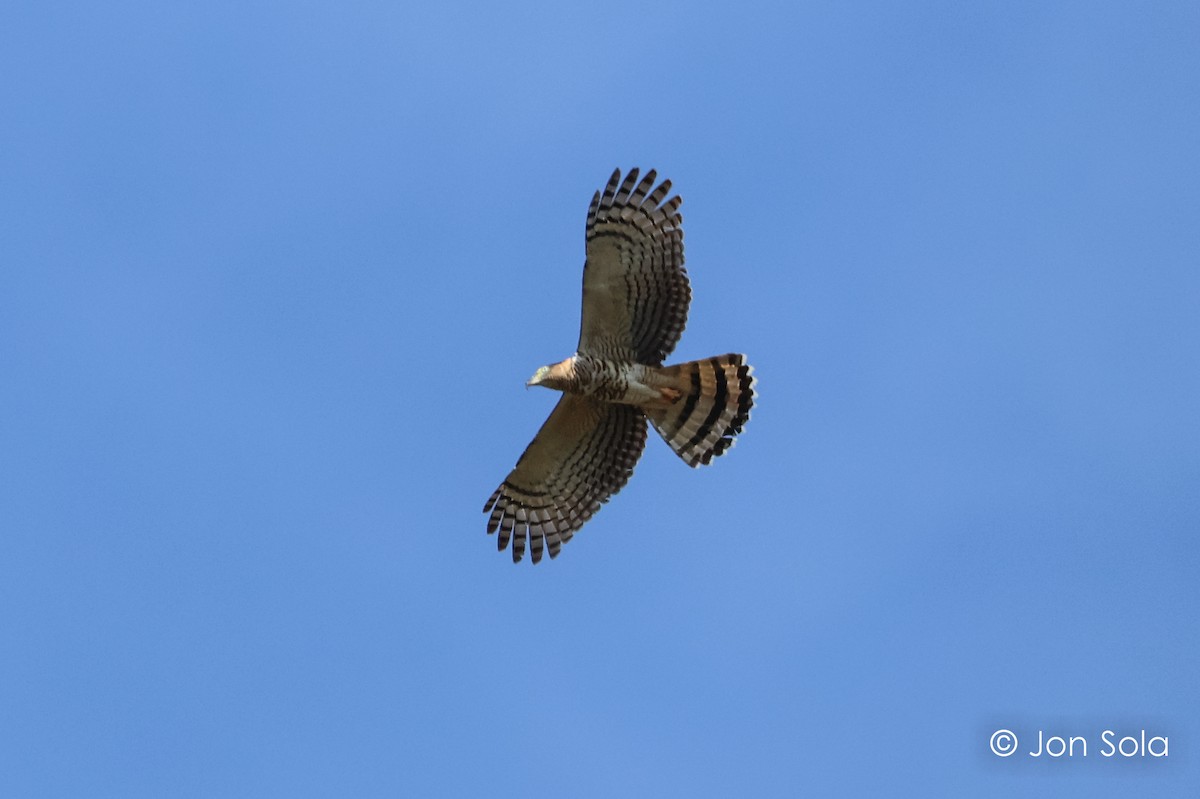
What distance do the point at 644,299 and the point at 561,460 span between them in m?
1.91

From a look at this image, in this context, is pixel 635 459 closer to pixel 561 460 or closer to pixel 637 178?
pixel 561 460

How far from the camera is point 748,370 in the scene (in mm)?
18609

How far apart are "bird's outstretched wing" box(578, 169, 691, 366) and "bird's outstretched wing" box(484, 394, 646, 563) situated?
836 millimetres

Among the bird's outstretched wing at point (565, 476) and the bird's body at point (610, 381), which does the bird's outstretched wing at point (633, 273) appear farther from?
the bird's outstretched wing at point (565, 476)

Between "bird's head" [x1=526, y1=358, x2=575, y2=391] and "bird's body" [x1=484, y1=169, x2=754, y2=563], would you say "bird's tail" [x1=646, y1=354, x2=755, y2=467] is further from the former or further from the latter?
"bird's head" [x1=526, y1=358, x2=575, y2=391]

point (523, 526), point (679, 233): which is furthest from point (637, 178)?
point (523, 526)

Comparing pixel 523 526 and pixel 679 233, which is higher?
pixel 679 233

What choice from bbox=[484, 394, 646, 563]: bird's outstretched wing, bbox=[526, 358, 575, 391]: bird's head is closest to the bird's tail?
bbox=[484, 394, 646, 563]: bird's outstretched wing

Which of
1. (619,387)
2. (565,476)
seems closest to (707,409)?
(619,387)

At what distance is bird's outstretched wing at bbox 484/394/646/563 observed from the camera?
18.9 m

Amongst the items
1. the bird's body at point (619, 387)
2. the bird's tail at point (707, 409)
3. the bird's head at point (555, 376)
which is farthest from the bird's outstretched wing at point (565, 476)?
the bird's head at point (555, 376)

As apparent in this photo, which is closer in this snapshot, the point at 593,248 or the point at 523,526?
the point at 593,248

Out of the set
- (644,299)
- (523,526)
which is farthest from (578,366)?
(523,526)

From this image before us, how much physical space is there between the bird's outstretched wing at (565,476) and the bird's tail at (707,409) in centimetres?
38
